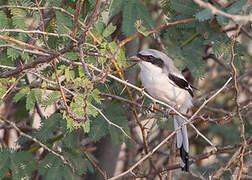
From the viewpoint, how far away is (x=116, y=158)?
5551 millimetres

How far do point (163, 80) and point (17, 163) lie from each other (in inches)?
60.9

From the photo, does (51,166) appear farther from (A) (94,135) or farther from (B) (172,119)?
(B) (172,119)

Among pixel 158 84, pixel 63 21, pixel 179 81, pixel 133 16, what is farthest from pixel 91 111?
pixel 179 81

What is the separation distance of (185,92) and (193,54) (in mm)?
386

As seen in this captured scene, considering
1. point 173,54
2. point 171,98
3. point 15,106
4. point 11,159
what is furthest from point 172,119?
point 15,106

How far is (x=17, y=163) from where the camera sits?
4.02 metres

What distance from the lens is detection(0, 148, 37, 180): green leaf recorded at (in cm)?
393

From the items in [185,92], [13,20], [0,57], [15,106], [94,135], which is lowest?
[15,106]

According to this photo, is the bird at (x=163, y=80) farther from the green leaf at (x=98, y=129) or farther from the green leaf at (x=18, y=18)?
the green leaf at (x=18, y=18)

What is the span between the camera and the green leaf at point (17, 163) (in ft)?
12.9

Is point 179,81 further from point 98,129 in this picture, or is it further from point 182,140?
point 98,129

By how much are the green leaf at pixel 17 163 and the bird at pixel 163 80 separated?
129 cm

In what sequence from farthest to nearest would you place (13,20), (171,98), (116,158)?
(116,158) < (171,98) < (13,20)

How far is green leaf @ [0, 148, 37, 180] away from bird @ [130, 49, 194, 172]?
4.22 ft
